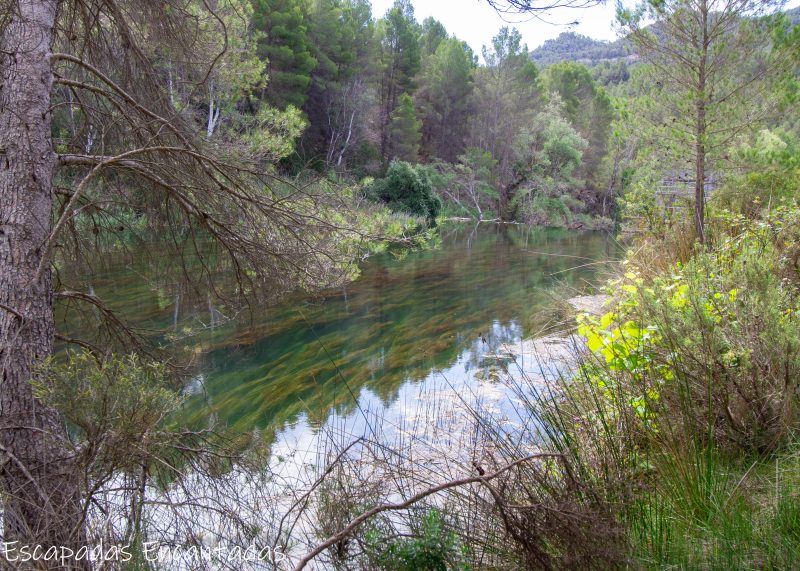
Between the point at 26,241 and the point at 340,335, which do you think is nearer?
the point at 26,241

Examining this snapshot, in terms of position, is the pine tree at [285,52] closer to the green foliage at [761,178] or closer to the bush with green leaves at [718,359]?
the green foliage at [761,178]

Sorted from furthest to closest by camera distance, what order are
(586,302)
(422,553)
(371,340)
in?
1. (586,302)
2. (371,340)
3. (422,553)

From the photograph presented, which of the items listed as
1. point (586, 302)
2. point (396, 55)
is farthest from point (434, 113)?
point (586, 302)

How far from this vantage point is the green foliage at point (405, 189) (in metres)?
25.5

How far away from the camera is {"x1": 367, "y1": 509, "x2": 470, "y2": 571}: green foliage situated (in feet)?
6.53

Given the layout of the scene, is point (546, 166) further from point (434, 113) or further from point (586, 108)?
point (586, 108)

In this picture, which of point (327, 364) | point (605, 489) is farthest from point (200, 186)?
point (327, 364)

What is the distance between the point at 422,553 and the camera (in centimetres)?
200

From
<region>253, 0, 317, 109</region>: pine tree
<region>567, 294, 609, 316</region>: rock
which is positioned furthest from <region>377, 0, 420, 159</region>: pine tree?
<region>567, 294, 609, 316</region>: rock

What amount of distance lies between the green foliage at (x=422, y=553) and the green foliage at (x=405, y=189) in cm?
2346

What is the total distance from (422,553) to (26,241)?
86.3 inches

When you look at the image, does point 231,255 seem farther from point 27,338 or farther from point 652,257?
point 652,257

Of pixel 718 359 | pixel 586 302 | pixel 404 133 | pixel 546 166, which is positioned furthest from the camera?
→ pixel 546 166

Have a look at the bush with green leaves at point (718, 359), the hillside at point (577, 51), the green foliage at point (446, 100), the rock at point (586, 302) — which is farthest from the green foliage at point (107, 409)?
the hillside at point (577, 51)
